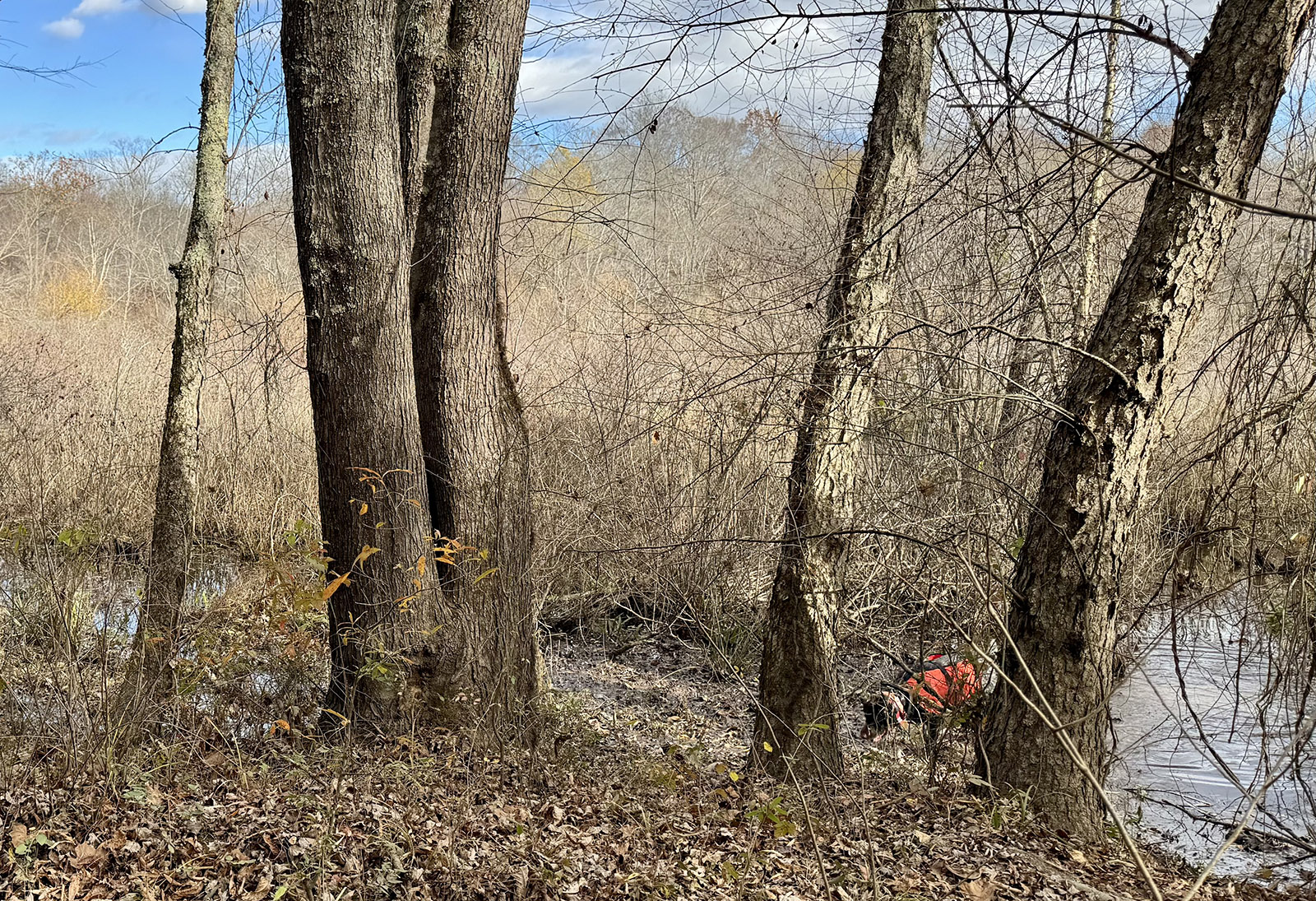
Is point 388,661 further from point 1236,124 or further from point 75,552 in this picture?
point 1236,124

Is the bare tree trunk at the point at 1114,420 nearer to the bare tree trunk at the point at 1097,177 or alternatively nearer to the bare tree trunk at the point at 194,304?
the bare tree trunk at the point at 1097,177

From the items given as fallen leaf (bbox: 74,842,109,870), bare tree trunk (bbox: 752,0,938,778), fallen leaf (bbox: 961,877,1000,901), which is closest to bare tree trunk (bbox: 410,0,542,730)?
bare tree trunk (bbox: 752,0,938,778)

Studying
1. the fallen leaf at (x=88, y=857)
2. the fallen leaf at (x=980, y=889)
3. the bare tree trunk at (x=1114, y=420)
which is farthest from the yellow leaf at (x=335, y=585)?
the bare tree trunk at (x=1114, y=420)

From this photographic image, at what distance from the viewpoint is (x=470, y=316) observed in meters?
5.25

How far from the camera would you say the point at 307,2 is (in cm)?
439

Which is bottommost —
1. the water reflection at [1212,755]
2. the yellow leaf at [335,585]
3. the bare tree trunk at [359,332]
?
the water reflection at [1212,755]

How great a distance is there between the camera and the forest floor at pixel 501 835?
3.12 metres

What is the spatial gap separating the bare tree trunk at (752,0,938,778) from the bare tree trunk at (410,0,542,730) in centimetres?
134

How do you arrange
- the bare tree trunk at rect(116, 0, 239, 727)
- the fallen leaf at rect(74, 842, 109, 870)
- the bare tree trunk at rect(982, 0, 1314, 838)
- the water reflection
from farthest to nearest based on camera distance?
the bare tree trunk at rect(116, 0, 239, 727), the water reflection, the bare tree trunk at rect(982, 0, 1314, 838), the fallen leaf at rect(74, 842, 109, 870)

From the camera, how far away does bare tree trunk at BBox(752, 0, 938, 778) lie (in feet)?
16.3

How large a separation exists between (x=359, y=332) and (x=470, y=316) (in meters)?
0.86

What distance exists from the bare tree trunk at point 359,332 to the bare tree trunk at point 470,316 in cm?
41

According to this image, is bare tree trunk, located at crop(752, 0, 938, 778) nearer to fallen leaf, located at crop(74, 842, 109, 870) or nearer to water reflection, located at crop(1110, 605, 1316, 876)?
water reflection, located at crop(1110, 605, 1316, 876)

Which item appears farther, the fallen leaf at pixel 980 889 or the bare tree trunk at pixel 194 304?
the bare tree trunk at pixel 194 304
